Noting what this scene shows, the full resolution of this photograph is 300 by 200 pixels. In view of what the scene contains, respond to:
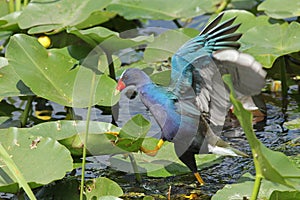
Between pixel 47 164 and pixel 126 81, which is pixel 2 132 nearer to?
pixel 47 164

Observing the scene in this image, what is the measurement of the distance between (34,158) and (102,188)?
10.5 inches

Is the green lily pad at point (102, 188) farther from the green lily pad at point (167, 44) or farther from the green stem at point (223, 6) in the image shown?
the green stem at point (223, 6)

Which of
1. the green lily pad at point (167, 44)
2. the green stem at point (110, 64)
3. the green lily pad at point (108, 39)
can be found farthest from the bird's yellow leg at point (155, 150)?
the green lily pad at point (167, 44)

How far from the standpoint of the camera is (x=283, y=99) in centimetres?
397

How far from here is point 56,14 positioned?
352 cm

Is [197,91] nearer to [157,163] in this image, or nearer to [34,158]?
[157,163]

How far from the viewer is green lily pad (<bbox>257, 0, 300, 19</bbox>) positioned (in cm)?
376

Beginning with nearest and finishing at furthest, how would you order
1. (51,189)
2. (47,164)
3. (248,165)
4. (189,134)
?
(47,164), (51,189), (189,134), (248,165)

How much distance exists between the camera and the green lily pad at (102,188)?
2.58 m

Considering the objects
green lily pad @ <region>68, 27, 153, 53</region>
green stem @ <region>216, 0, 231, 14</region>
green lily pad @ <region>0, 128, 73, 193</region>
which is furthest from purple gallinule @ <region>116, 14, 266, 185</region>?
green stem @ <region>216, 0, 231, 14</region>

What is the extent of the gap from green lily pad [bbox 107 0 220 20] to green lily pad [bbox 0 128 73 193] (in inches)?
58.2

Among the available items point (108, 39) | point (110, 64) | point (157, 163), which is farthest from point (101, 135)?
point (110, 64)

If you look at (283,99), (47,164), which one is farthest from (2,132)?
(283,99)

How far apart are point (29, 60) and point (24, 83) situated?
11 centimetres
